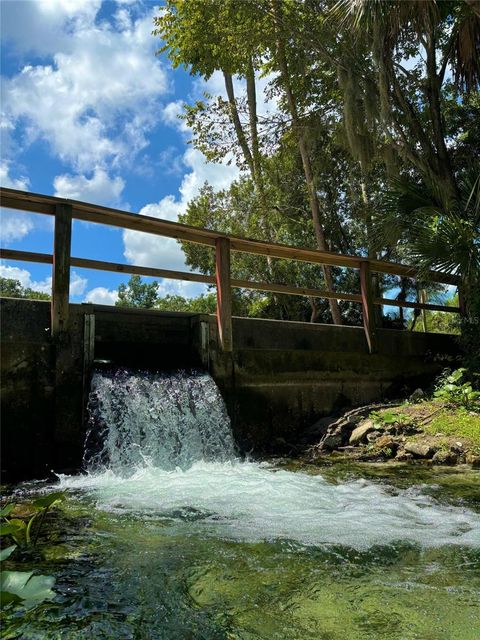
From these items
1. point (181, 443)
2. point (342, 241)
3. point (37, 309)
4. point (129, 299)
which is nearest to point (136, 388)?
point (181, 443)

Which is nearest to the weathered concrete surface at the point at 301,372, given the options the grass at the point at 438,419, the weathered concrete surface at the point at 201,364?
the weathered concrete surface at the point at 201,364

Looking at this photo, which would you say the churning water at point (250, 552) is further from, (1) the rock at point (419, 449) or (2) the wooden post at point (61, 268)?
(2) the wooden post at point (61, 268)

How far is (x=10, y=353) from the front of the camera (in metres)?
5.62

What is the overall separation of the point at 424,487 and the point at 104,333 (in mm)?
4373

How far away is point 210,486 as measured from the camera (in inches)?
194

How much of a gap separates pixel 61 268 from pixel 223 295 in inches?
92.0

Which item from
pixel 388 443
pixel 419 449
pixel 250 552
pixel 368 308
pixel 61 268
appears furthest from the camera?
pixel 368 308

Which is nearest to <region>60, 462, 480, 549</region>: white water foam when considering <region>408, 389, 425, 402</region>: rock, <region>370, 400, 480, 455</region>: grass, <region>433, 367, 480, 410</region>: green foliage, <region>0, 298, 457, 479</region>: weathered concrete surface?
<region>0, 298, 457, 479</region>: weathered concrete surface

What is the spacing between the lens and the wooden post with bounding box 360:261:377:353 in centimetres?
893

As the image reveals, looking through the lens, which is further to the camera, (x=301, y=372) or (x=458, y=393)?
(x=301, y=372)

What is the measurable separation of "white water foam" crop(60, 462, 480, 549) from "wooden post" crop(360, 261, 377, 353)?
13.0ft

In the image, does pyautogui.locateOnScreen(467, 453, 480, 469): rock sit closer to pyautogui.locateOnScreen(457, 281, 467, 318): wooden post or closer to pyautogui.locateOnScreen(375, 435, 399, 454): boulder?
pyautogui.locateOnScreen(375, 435, 399, 454): boulder

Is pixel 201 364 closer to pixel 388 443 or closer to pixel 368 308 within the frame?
pixel 388 443

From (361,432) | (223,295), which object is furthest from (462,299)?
(223,295)
